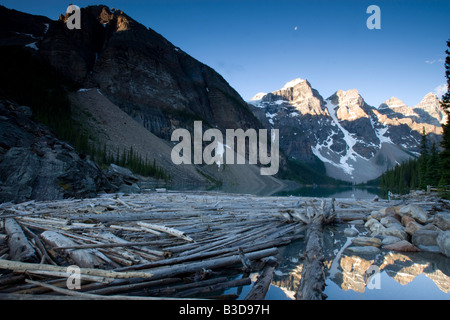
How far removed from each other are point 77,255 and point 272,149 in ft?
533

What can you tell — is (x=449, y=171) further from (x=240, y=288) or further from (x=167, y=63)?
(x=167, y=63)

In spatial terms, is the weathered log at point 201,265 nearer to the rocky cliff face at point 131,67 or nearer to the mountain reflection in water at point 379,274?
the mountain reflection in water at point 379,274

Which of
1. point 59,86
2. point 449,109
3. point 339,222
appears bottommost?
point 339,222

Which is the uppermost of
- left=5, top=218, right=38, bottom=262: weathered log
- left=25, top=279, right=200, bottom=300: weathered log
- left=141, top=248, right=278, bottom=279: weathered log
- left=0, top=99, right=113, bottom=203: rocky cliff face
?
left=0, top=99, right=113, bottom=203: rocky cliff face

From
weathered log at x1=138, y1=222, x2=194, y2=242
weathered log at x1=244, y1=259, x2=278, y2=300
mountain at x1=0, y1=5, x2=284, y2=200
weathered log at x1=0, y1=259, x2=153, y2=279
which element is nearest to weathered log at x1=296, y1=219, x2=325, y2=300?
weathered log at x1=244, y1=259, x2=278, y2=300

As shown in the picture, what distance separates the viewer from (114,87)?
328 feet

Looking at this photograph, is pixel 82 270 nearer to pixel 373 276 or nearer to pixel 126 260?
pixel 126 260

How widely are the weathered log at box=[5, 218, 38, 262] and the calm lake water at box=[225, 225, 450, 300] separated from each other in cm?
371

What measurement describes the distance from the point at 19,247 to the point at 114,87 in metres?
110

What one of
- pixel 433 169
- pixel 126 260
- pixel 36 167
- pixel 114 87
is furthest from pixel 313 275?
pixel 114 87

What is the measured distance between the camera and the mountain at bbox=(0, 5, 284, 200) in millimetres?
72062

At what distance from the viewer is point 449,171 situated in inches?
910

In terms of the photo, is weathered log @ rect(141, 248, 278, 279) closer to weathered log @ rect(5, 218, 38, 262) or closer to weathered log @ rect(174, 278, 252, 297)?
weathered log @ rect(174, 278, 252, 297)
